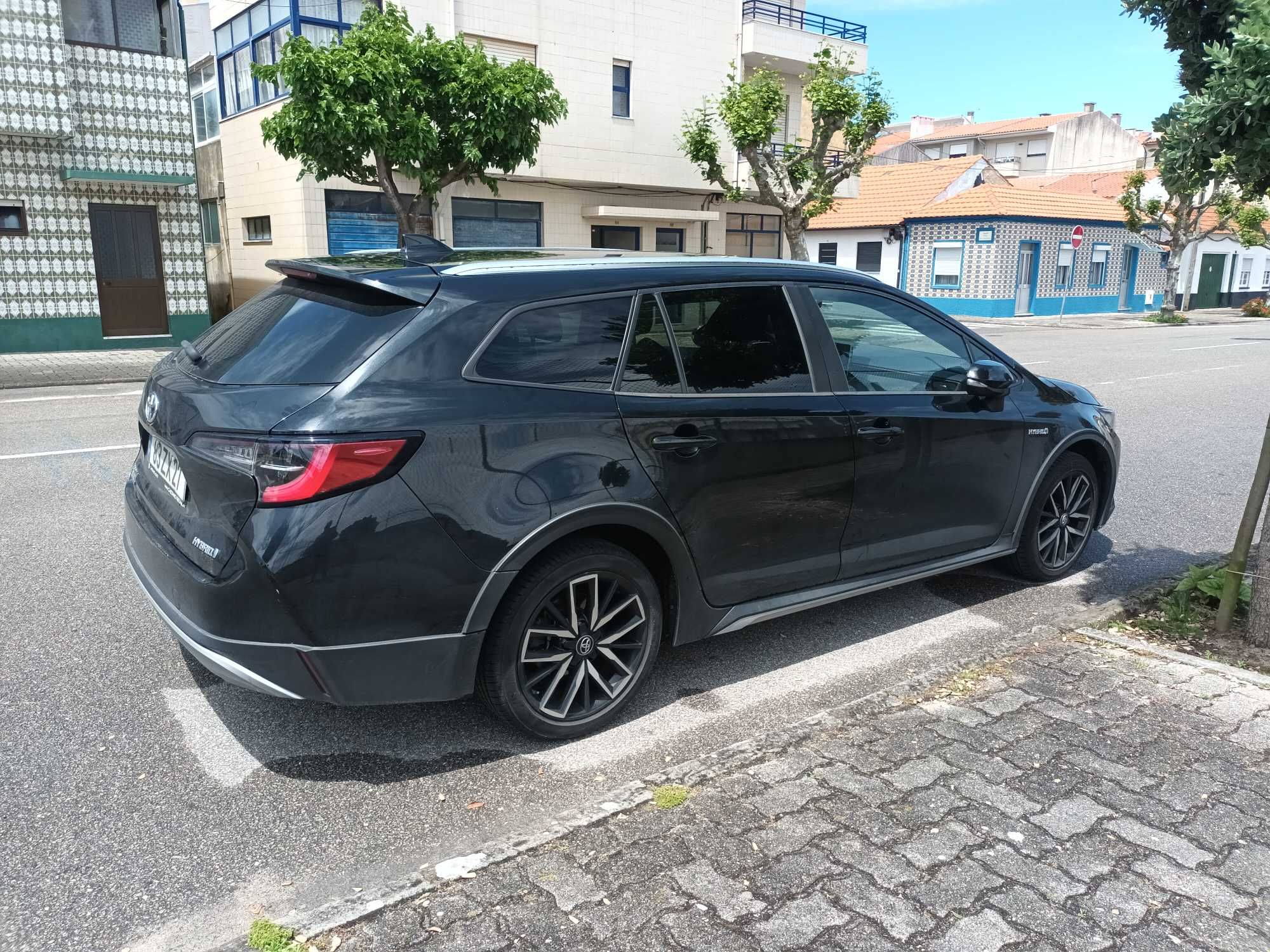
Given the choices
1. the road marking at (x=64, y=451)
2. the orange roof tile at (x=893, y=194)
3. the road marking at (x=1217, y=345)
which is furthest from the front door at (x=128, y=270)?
the orange roof tile at (x=893, y=194)

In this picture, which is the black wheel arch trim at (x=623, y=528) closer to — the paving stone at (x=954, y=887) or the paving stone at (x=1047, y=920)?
the paving stone at (x=954, y=887)

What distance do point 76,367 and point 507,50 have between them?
1152cm

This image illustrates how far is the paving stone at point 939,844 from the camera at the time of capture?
2.83 metres

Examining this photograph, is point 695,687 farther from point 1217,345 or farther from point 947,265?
point 947,265

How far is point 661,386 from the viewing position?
3.59m

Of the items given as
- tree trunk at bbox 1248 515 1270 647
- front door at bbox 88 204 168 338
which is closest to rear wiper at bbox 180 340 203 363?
tree trunk at bbox 1248 515 1270 647

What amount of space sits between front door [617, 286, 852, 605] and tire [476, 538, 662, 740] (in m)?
0.31

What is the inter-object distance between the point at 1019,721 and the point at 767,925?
5.13 feet

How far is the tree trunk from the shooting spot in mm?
4242

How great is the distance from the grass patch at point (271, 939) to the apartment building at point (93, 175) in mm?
17385

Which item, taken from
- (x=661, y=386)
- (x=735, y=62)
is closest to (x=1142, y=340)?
(x=735, y=62)

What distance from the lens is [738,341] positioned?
3.87m

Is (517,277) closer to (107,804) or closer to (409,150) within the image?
(107,804)

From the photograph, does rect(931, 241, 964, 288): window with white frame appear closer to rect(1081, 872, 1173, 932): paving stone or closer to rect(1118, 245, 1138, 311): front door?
rect(1118, 245, 1138, 311): front door
